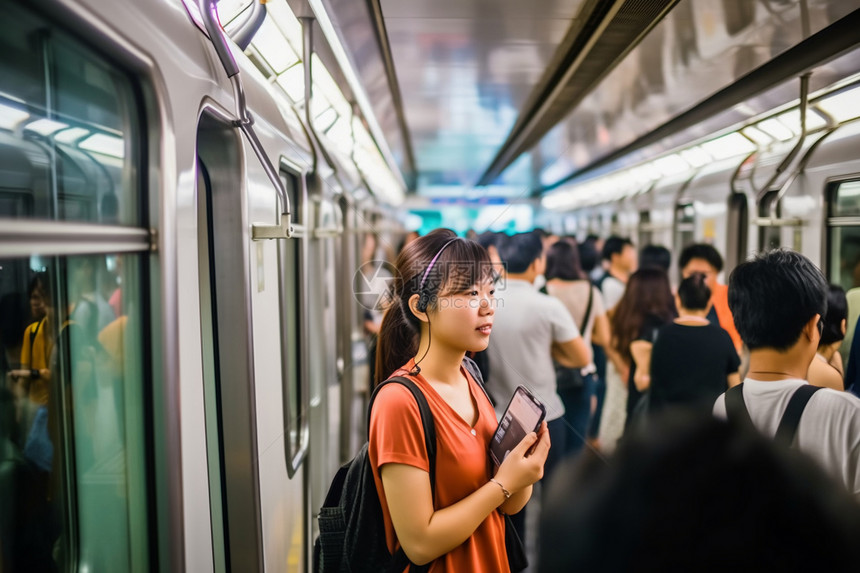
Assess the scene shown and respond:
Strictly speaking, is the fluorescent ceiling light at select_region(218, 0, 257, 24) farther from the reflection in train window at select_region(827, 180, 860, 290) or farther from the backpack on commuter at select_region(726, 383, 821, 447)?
the reflection in train window at select_region(827, 180, 860, 290)

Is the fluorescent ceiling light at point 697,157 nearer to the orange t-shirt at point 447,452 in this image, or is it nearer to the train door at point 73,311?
the orange t-shirt at point 447,452

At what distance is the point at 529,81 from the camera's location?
3.80 meters

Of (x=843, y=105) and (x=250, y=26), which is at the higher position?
(x=250, y=26)

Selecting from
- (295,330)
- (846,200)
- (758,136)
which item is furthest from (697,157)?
(295,330)

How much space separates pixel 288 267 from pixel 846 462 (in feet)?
6.31

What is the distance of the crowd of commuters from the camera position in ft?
2.84

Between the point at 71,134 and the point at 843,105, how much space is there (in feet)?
6.71

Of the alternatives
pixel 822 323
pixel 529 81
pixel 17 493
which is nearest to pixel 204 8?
pixel 17 493

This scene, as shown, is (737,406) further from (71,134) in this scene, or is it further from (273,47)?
(273,47)

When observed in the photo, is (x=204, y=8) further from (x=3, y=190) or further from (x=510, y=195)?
(x=510, y=195)

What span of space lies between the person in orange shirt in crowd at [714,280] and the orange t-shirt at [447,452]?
0.87 metres

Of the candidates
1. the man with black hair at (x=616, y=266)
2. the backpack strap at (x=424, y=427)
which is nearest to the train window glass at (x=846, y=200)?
the backpack strap at (x=424, y=427)

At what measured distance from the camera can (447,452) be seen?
136 centimetres

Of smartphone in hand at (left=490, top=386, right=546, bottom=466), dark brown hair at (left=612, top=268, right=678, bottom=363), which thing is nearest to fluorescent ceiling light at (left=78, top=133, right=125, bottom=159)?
smartphone in hand at (left=490, top=386, right=546, bottom=466)
